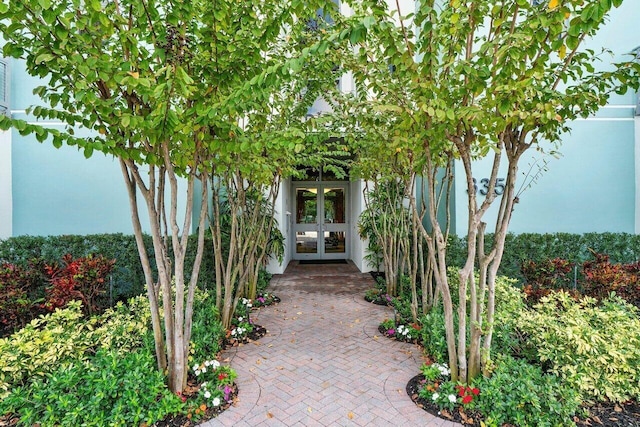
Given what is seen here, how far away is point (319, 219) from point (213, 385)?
26.4 feet

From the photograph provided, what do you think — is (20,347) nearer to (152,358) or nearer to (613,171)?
(152,358)

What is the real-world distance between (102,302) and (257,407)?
12.0ft

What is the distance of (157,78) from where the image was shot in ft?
8.46

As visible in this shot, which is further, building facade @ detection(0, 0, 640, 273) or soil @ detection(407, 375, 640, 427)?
building facade @ detection(0, 0, 640, 273)

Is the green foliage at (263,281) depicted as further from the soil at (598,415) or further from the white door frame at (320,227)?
the soil at (598,415)

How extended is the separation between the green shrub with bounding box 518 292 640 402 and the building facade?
310cm

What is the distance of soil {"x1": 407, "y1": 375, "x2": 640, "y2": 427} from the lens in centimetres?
262

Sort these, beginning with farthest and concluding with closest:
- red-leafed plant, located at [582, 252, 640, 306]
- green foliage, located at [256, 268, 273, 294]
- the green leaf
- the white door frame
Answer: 1. the white door frame
2. green foliage, located at [256, 268, 273, 294]
3. red-leafed plant, located at [582, 252, 640, 306]
4. the green leaf

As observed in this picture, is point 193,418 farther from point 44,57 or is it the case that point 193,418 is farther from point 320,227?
point 320,227

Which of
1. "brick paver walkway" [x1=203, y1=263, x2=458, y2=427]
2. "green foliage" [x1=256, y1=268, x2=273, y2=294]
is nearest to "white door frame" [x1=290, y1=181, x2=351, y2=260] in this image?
"green foliage" [x1=256, y1=268, x2=273, y2=294]

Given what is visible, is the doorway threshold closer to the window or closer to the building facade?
the building facade

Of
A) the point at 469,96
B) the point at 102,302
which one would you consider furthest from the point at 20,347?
the point at 469,96

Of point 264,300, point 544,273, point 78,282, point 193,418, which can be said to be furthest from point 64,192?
point 544,273

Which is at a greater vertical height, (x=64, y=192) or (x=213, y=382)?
(x=64, y=192)
